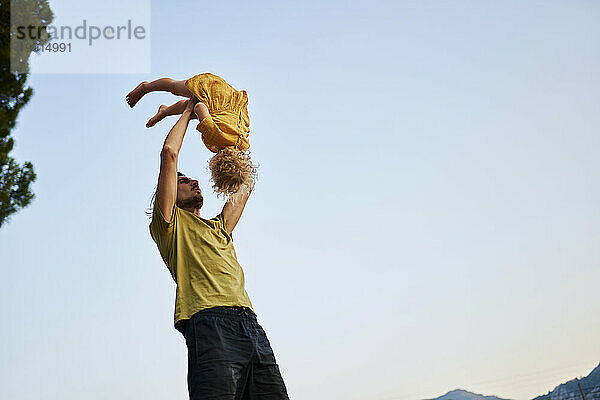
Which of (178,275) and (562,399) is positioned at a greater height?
(178,275)

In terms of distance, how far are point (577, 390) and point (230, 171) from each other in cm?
483

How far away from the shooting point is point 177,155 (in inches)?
88.9

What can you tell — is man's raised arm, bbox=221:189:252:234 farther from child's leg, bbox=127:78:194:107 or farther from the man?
child's leg, bbox=127:78:194:107

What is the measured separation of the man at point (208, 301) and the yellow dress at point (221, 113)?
128 millimetres

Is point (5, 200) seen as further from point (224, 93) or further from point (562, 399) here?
point (562, 399)

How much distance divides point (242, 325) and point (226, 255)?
0.31 metres

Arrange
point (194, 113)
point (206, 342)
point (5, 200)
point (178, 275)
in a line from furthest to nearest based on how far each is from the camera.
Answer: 1. point (5, 200)
2. point (194, 113)
3. point (178, 275)
4. point (206, 342)

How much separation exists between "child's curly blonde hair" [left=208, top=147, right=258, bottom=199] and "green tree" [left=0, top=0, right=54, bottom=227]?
356cm

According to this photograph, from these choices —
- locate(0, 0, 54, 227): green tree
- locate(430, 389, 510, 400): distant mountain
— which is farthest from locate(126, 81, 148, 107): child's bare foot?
locate(430, 389, 510, 400): distant mountain

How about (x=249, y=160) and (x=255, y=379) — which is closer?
(x=255, y=379)

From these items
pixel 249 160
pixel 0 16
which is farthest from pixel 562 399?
pixel 0 16

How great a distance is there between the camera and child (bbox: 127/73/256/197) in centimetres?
245

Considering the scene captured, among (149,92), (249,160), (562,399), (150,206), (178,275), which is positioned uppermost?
(149,92)

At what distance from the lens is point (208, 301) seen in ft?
6.89
